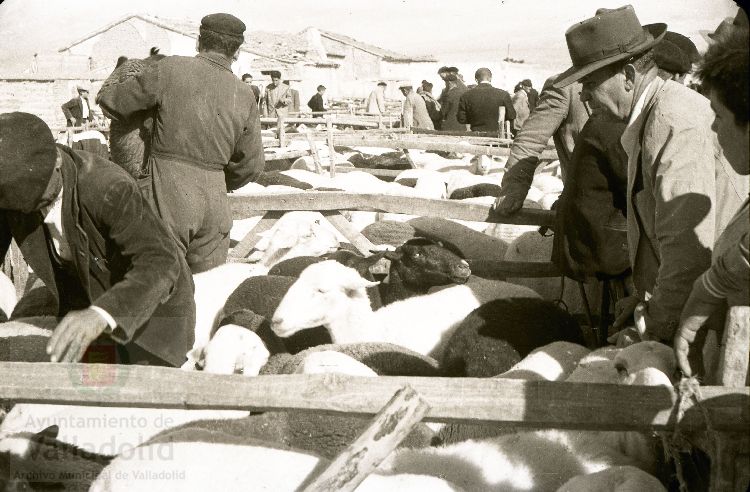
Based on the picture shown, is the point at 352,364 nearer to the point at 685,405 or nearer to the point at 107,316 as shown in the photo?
the point at 107,316

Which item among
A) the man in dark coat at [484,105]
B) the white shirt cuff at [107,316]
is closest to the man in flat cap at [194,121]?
the white shirt cuff at [107,316]

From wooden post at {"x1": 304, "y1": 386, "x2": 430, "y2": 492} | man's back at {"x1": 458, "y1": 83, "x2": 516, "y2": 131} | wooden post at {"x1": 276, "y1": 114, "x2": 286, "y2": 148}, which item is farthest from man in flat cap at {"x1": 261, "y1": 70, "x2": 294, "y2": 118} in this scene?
wooden post at {"x1": 304, "y1": 386, "x2": 430, "y2": 492}

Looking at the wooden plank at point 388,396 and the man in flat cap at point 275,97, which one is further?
the man in flat cap at point 275,97

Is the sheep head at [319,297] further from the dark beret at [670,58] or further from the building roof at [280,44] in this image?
the building roof at [280,44]

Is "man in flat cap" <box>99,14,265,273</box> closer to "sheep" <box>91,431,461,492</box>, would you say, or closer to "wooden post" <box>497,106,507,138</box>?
"sheep" <box>91,431,461,492</box>

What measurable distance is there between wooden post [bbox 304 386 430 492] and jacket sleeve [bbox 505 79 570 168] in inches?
114

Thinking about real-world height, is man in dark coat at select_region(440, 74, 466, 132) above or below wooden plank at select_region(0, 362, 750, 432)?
below

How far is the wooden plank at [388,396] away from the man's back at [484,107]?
39.0ft

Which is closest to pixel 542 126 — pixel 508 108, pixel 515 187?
pixel 515 187

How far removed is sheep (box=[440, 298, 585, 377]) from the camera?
4.18 meters

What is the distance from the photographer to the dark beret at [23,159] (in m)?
2.68

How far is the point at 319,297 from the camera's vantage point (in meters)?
4.70

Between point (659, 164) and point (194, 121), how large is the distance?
2914 millimetres

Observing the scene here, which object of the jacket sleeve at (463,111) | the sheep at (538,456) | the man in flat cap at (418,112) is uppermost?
the sheep at (538,456)
